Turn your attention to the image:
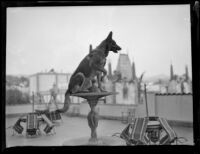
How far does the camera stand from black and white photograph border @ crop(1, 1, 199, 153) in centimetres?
188

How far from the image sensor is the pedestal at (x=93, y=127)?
1.87 meters

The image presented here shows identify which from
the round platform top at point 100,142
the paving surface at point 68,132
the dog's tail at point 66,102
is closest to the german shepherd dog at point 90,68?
the dog's tail at point 66,102

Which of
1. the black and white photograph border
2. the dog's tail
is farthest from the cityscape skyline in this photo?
the dog's tail

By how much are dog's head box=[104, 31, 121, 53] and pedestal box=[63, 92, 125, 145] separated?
42cm

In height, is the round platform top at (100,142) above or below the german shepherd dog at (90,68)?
below

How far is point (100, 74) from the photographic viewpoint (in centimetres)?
189

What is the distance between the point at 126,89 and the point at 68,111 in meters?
0.59

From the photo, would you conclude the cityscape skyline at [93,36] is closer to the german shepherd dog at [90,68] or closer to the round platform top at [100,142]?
the german shepherd dog at [90,68]

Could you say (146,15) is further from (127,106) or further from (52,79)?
(52,79)

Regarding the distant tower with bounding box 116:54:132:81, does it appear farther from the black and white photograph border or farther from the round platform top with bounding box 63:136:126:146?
the round platform top with bounding box 63:136:126:146

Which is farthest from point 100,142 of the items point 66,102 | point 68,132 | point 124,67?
point 124,67

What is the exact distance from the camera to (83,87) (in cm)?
188

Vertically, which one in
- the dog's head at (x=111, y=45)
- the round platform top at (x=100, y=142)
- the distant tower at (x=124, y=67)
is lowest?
the round platform top at (x=100, y=142)
